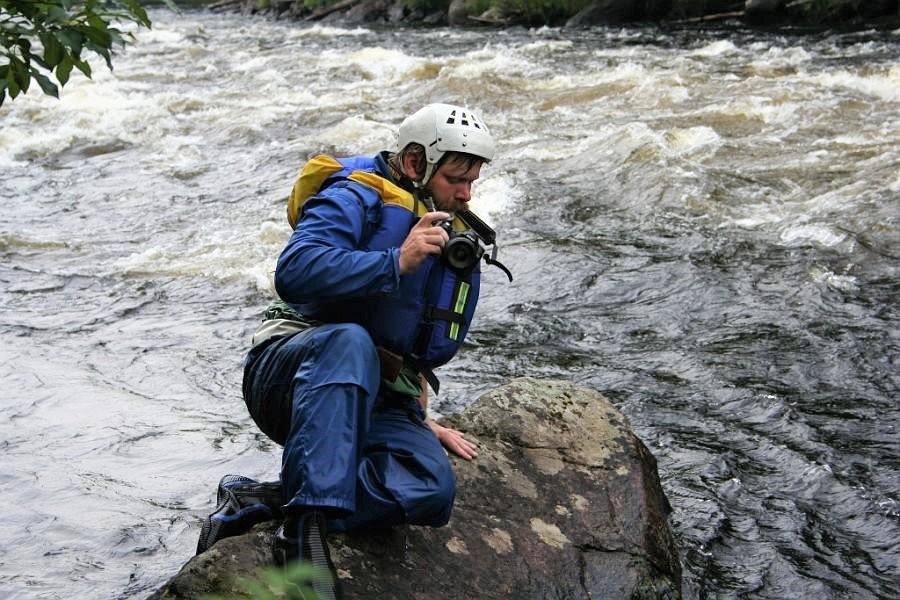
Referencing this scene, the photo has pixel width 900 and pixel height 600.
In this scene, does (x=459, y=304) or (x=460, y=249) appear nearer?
(x=460, y=249)

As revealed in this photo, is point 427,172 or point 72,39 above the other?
point 72,39

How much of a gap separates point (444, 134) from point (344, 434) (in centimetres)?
107

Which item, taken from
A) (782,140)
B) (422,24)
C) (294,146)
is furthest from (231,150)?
(422,24)

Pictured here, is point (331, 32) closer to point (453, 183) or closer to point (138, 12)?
point (453, 183)

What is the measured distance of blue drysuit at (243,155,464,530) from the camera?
3010mm

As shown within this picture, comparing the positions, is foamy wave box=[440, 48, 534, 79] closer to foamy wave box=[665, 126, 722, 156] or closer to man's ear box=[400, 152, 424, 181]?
foamy wave box=[665, 126, 722, 156]

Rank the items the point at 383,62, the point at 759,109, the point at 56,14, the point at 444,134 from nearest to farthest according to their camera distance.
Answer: the point at 56,14
the point at 444,134
the point at 759,109
the point at 383,62

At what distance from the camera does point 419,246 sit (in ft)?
10.5

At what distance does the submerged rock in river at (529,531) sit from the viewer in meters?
3.13

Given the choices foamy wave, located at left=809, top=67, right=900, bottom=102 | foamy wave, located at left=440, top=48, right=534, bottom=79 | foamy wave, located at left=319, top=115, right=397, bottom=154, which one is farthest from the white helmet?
foamy wave, located at left=440, top=48, right=534, bottom=79

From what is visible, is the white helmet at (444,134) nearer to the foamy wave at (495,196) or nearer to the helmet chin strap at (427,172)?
the helmet chin strap at (427,172)

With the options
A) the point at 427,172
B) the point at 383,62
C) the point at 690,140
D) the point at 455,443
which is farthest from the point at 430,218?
the point at 383,62

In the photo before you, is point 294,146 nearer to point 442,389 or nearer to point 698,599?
point 442,389

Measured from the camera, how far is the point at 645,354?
6301 millimetres
